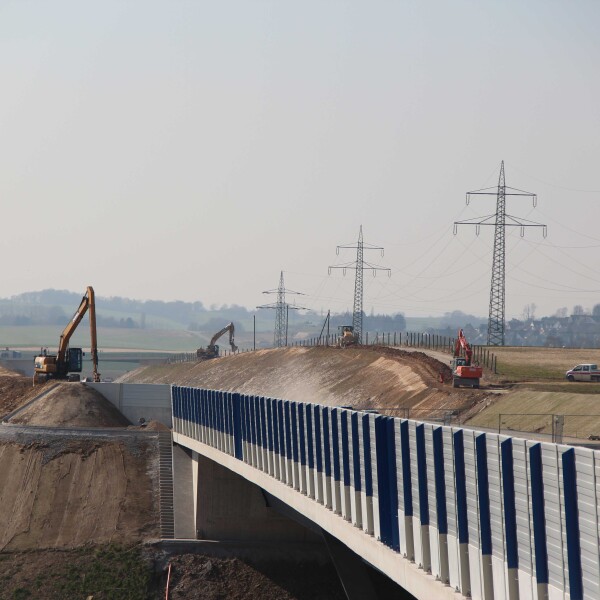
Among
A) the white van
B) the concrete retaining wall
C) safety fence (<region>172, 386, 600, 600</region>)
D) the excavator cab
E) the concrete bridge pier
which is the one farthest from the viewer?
the excavator cab

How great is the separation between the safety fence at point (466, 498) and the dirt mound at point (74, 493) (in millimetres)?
23410

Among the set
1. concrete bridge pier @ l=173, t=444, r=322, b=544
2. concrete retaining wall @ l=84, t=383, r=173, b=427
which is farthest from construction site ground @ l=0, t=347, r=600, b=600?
concrete bridge pier @ l=173, t=444, r=322, b=544

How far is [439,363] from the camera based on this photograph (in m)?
90.2

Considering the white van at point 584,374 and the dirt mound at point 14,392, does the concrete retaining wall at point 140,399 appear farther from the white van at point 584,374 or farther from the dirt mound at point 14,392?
the white van at point 584,374

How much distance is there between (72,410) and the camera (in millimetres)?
78562

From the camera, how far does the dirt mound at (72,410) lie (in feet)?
255

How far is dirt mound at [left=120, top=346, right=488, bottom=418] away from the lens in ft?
245

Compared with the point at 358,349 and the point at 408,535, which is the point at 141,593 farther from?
the point at 358,349

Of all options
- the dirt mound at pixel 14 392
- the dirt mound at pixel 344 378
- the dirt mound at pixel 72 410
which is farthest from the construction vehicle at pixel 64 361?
the dirt mound at pixel 344 378

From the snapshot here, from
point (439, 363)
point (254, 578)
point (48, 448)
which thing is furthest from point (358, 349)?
point (254, 578)

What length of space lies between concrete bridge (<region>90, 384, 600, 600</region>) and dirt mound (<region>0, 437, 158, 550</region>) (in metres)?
18.5

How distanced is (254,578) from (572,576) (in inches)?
1263

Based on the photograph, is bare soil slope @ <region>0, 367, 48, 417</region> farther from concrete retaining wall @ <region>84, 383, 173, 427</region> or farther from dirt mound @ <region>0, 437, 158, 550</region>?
dirt mound @ <region>0, 437, 158, 550</region>

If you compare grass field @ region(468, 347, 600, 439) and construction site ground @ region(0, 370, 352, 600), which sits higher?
grass field @ region(468, 347, 600, 439)
